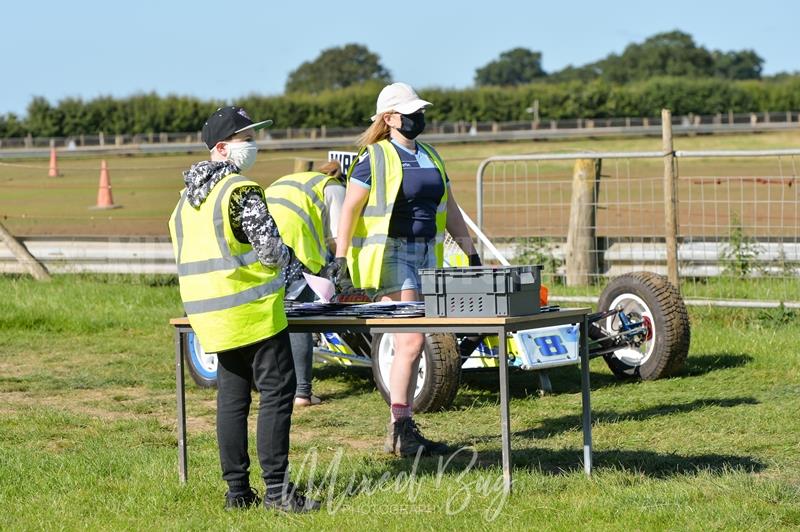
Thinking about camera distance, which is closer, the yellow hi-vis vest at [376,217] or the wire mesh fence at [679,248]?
the yellow hi-vis vest at [376,217]

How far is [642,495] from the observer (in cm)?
562

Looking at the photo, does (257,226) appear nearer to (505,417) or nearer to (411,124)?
(505,417)

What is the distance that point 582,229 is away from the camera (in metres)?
13.4

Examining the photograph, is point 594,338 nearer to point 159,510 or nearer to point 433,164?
point 433,164

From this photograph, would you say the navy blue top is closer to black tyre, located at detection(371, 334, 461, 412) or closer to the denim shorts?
the denim shorts

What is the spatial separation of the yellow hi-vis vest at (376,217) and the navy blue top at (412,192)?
0.04 metres

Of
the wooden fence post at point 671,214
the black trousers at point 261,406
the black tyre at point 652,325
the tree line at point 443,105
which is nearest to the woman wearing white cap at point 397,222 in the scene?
the black trousers at point 261,406

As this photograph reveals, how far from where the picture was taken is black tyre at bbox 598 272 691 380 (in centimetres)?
916

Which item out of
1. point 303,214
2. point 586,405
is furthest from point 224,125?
point 303,214

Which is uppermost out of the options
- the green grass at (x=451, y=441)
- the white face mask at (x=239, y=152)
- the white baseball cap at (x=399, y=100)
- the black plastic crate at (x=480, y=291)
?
the white baseball cap at (x=399, y=100)

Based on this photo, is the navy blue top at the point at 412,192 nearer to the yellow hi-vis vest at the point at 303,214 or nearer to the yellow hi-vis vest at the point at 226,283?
the yellow hi-vis vest at the point at 226,283

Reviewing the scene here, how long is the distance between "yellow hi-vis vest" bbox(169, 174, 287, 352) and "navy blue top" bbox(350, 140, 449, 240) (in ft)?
4.49

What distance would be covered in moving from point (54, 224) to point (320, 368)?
400 inches

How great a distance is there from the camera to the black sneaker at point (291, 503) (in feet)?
18.1
